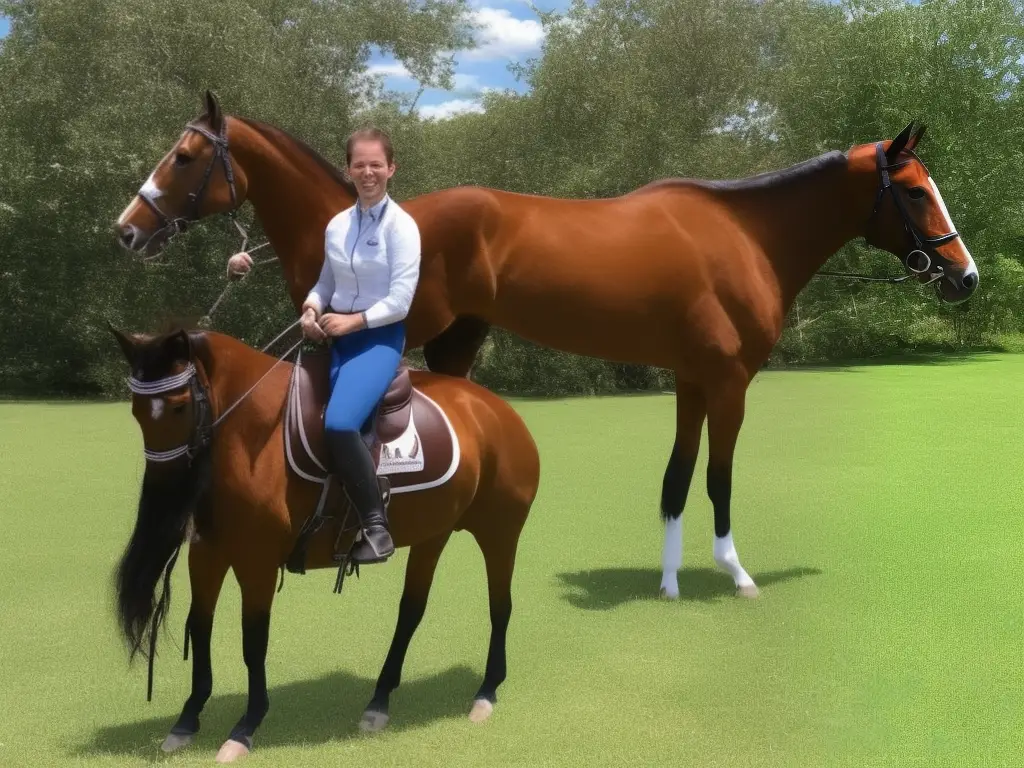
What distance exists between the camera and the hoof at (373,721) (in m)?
3.25

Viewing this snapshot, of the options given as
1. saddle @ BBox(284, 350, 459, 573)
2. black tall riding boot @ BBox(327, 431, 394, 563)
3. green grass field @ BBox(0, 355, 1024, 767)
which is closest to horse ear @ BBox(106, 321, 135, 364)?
saddle @ BBox(284, 350, 459, 573)

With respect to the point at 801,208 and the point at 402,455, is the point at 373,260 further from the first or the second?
the point at 801,208

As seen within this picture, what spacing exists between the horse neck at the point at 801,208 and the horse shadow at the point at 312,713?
260 centimetres

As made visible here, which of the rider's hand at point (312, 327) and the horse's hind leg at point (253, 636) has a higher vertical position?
the rider's hand at point (312, 327)

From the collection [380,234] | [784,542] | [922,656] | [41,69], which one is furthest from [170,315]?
[41,69]

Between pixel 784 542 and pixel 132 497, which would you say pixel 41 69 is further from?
pixel 784 542

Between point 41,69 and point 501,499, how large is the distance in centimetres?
1581

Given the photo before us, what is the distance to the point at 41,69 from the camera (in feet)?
52.3

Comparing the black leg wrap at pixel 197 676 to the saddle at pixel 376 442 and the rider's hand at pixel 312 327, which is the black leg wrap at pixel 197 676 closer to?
the saddle at pixel 376 442

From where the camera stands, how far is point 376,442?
3.05 meters

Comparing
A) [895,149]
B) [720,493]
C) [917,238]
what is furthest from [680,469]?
[895,149]

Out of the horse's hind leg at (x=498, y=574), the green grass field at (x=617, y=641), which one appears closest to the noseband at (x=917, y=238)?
the green grass field at (x=617, y=641)

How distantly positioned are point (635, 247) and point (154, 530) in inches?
98.7

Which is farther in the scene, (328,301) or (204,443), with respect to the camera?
(328,301)
